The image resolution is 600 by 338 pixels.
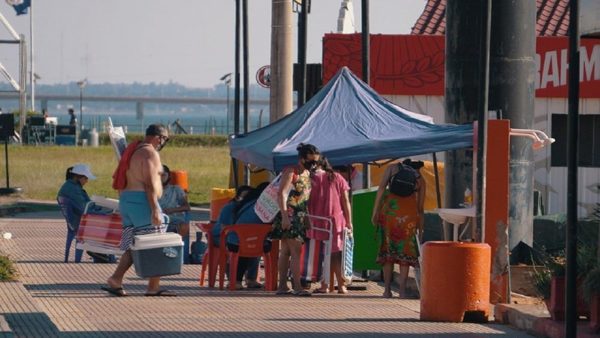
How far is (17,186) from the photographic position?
41.0m

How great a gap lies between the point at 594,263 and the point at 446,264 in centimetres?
176

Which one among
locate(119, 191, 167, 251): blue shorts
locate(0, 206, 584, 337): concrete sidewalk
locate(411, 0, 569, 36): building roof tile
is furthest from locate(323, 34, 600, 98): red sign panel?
locate(119, 191, 167, 251): blue shorts

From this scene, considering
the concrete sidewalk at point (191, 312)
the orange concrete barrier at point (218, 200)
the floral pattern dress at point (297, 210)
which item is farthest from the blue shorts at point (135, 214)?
the orange concrete barrier at point (218, 200)

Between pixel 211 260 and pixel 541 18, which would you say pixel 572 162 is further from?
pixel 541 18

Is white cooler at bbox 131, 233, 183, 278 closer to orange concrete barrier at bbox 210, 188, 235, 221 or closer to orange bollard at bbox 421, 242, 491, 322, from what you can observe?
orange bollard at bbox 421, 242, 491, 322

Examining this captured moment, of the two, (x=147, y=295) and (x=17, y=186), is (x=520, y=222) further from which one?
(x=17, y=186)

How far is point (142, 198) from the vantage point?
15922 millimetres

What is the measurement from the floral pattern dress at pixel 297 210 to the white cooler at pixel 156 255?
120 centimetres

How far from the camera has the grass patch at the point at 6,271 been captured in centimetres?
1667

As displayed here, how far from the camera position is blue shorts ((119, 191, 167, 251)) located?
1592cm

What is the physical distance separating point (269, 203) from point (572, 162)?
664 centimetres

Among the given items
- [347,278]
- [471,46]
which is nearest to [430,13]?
[471,46]

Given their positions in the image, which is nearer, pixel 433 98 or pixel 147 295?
pixel 147 295

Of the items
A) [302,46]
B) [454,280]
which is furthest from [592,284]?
[302,46]
